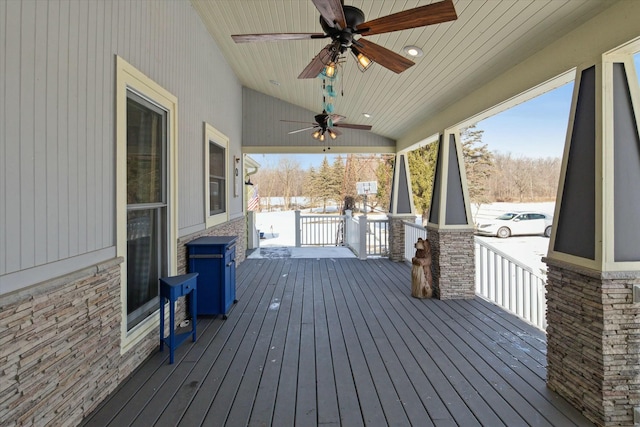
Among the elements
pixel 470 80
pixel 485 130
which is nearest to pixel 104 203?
pixel 470 80

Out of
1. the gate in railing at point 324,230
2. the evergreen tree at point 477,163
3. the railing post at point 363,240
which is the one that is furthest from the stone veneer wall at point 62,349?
the evergreen tree at point 477,163

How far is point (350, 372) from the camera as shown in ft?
8.21

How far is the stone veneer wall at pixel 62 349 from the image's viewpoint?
1.49 metres

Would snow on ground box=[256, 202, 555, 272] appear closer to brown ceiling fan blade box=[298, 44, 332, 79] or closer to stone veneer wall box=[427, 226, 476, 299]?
stone veneer wall box=[427, 226, 476, 299]

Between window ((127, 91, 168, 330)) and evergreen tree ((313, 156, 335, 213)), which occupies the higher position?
evergreen tree ((313, 156, 335, 213))

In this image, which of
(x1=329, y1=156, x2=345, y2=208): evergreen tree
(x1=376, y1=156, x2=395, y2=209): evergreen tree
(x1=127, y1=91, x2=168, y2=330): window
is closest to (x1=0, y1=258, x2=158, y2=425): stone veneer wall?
(x1=127, y1=91, x2=168, y2=330): window

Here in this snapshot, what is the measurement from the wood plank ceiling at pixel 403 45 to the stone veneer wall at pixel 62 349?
3.41 m

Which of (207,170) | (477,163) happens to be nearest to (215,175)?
(207,170)

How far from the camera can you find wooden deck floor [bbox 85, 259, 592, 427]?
200 cm

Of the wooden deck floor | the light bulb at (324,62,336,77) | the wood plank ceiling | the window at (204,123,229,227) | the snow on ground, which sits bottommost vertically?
the wooden deck floor

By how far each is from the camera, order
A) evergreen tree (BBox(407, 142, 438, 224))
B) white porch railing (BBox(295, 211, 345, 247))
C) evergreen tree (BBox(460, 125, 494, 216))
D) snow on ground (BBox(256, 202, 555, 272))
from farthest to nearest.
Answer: evergreen tree (BBox(460, 125, 494, 216)) → evergreen tree (BBox(407, 142, 438, 224)) → white porch railing (BBox(295, 211, 345, 247)) → snow on ground (BBox(256, 202, 555, 272))

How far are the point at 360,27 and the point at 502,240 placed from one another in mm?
11011

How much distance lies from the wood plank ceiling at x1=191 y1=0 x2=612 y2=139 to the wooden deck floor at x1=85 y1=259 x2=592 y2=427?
284 centimetres

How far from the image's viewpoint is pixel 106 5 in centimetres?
223
